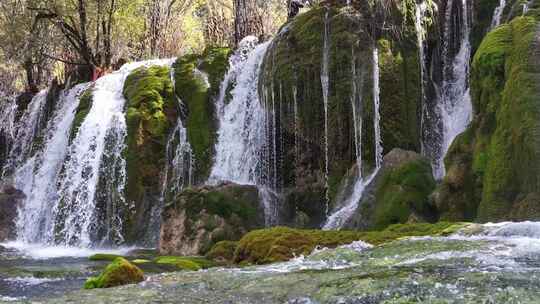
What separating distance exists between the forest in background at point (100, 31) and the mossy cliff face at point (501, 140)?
16416 mm

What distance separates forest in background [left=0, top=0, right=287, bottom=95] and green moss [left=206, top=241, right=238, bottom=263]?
54.3ft

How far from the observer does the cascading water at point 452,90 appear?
1920cm

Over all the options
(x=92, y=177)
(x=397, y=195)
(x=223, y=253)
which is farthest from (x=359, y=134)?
(x=92, y=177)

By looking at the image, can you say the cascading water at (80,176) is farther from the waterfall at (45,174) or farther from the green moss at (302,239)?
the green moss at (302,239)

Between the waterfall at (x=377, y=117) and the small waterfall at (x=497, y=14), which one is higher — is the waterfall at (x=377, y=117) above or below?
below

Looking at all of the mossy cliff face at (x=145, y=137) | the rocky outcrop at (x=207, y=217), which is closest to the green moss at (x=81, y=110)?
the mossy cliff face at (x=145, y=137)

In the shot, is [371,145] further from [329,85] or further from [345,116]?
[329,85]

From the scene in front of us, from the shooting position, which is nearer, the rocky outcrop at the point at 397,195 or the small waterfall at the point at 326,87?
the rocky outcrop at the point at 397,195

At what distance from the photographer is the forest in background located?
102 ft

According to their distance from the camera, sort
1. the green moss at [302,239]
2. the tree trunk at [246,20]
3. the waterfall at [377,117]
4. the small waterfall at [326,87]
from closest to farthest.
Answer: the green moss at [302,239]
the waterfall at [377,117]
the small waterfall at [326,87]
the tree trunk at [246,20]

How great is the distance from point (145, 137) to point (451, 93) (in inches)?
415

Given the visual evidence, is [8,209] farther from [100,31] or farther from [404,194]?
[404,194]

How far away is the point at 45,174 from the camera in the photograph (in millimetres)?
25328

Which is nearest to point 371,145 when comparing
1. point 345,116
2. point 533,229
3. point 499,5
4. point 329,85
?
point 345,116
